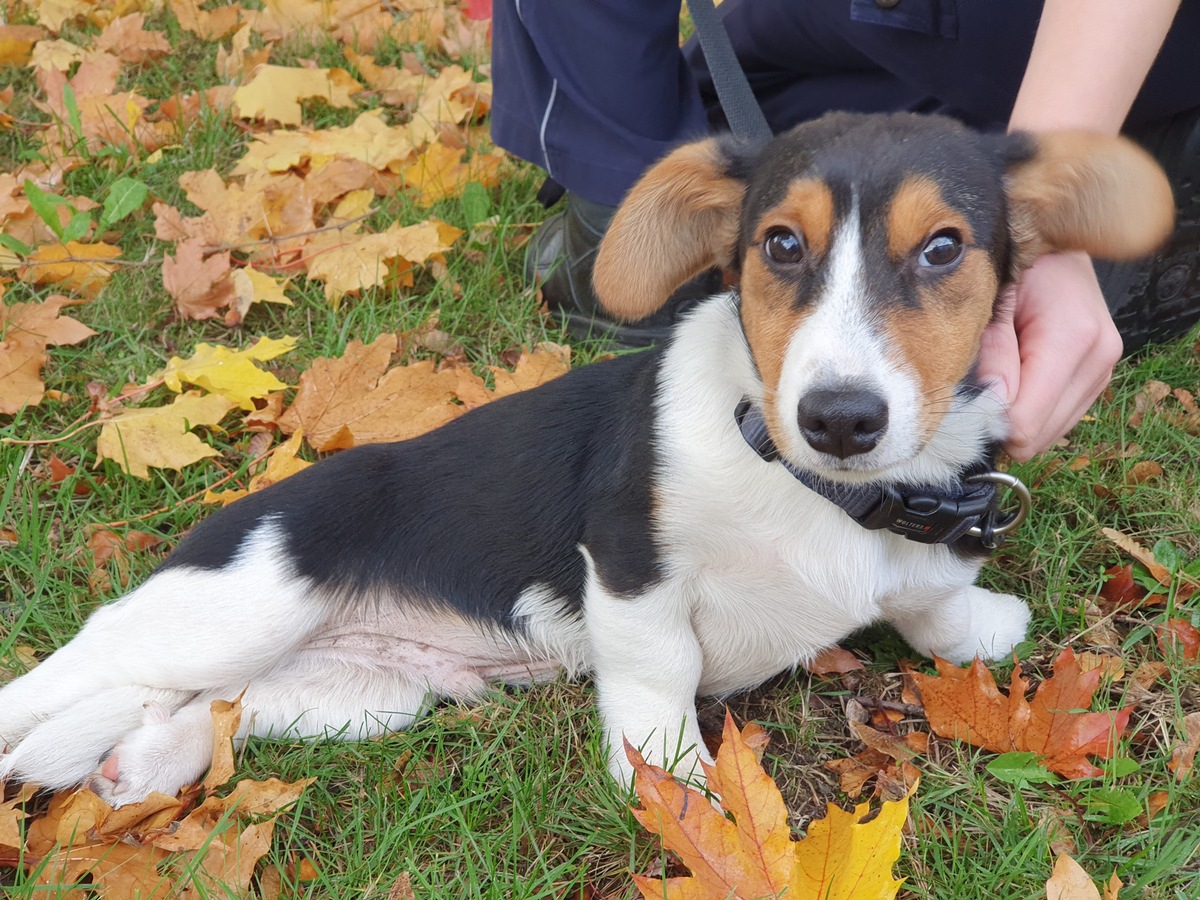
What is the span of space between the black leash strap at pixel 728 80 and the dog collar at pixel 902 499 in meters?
0.99

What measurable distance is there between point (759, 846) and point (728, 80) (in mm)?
1926

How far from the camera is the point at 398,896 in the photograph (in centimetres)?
212

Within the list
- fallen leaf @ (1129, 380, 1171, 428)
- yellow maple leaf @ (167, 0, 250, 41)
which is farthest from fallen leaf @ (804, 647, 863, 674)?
yellow maple leaf @ (167, 0, 250, 41)

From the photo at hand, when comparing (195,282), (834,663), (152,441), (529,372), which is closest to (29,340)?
(195,282)

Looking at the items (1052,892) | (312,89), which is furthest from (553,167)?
(1052,892)

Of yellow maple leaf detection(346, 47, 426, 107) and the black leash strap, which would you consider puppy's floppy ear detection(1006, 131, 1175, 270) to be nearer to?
the black leash strap

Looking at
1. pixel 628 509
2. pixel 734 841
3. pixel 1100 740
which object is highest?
pixel 628 509

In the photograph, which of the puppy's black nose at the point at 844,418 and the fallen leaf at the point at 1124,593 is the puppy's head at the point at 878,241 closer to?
the puppy's black nose at the point at 844,418

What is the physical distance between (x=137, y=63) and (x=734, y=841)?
4.75 m

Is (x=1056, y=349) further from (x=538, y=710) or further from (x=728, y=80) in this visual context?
(x=538, y=710)

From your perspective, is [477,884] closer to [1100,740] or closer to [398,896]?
[398,896]

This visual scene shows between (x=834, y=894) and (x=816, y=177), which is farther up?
(x=816, y=177)

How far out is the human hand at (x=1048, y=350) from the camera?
2.18 m

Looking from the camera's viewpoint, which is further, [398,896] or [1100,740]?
[1100,740]
